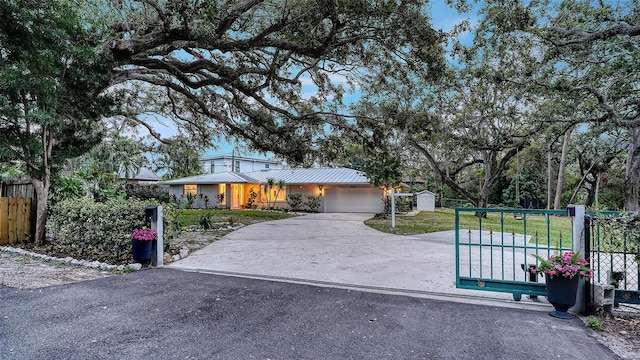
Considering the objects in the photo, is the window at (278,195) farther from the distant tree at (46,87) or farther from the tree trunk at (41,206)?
the tree trunk at (41,206)

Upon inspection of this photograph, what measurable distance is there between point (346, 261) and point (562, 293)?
147 inches

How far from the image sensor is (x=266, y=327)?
340 centimetres

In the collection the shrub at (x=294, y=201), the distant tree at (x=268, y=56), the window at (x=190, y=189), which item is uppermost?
the distant tree at (x=268, y=56)

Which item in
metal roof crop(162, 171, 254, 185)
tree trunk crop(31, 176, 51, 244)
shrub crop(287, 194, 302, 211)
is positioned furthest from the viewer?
shrub crop(287, 194, 302, 211)

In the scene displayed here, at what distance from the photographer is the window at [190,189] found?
24172mm

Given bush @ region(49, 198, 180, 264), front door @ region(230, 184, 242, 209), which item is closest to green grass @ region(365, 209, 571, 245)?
bush @ region(49, 198, 180, 264)

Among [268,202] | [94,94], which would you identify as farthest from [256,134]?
[268,202]

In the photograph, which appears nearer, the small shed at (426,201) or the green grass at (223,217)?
the green grass at (223,217)

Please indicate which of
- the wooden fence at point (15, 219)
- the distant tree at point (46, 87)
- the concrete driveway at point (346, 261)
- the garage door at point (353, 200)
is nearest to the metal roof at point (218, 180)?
the garage door at point (353, 200)

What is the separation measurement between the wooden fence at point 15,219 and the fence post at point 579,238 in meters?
10.9

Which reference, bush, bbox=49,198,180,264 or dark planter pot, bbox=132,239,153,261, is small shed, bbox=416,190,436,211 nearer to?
bush, bbox=49,198,180,264

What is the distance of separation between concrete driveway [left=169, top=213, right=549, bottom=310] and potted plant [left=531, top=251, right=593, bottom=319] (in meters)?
0.41

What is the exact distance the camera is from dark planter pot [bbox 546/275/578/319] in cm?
379

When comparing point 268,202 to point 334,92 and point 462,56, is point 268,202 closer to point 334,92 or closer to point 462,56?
point 334,92
